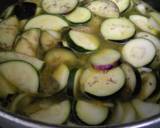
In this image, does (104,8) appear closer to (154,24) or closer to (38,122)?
(154,24)

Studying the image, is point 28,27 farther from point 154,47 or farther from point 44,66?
point 154,47

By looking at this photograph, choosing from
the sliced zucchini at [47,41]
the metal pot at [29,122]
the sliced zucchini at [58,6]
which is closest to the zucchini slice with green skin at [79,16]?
the sliced zucchini at [58,6]

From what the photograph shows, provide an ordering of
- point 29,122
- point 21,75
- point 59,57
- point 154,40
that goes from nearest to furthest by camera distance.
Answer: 1. point 29,122
2. point 21,75
3. point 59,57
4. point 154,40

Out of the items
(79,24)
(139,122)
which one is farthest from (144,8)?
(139,122)

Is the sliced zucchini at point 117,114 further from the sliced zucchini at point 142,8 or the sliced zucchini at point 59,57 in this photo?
the sliced zucchini at point 142,8

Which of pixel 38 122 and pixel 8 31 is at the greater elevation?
pixel 38 122

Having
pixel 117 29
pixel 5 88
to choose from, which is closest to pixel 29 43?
pixel 5 88
